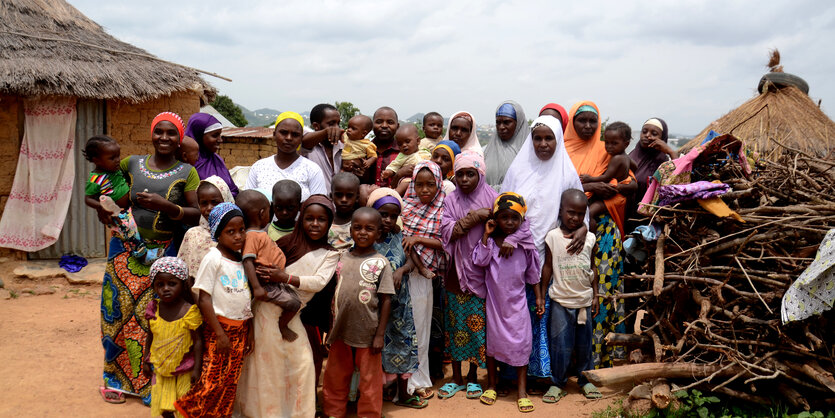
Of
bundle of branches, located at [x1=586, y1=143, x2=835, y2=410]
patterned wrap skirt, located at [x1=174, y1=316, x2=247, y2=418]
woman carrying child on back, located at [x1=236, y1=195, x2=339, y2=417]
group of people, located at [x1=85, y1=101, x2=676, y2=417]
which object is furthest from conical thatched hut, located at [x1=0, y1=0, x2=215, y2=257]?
bundle of branches, located at [x1=586, y1=143, x2=835, y2=410]

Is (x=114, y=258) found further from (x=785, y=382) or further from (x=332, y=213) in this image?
(x=785, y=382)

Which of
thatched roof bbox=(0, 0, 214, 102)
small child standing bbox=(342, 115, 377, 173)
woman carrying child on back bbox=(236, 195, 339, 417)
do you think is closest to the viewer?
woman carrying child on back bbox=(236, 195, 339, 417)

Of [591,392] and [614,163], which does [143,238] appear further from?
[614,163]

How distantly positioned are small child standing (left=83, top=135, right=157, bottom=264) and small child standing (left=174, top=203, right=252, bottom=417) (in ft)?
2.86

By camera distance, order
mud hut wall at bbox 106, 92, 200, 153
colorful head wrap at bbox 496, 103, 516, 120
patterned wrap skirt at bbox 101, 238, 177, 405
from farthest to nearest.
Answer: mud hut wall at bbox 106, 92, 200, 153 < colorful head wrap at bbox 496, 103, 516, 120 < patterned wrap skirt at bbox 101, 238, 177, 405

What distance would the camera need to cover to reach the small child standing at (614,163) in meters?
4.50

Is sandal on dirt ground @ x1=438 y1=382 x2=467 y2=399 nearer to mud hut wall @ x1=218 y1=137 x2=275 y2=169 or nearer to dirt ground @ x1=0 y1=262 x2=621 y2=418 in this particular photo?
dirt ground @ x1=0 y1=262 x2=621 y2=418

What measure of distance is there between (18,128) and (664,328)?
804cm

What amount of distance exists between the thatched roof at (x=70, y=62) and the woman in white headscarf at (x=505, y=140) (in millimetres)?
→ 5029

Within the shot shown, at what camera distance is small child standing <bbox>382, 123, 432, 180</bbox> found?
4918mm

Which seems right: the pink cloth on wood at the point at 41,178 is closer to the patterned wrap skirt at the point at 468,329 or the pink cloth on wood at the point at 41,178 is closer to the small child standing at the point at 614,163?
the patterned wrap skirt at the point at 468,329

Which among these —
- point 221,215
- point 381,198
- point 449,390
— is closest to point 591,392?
point 449,390

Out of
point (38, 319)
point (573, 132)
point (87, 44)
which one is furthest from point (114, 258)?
point (87, 44)

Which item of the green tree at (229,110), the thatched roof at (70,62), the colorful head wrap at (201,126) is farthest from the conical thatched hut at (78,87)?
the green tree at (229,110)
